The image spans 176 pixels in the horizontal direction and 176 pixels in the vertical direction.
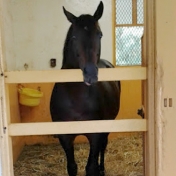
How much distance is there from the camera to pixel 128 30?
3.75m

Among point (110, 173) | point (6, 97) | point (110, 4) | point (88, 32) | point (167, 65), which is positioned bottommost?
A: point (110, 173)

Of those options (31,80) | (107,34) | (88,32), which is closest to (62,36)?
(107,34)

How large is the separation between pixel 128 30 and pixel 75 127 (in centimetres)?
262

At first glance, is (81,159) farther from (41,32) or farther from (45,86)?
(41,32)

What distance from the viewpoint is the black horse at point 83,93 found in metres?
1.70

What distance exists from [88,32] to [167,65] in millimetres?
616

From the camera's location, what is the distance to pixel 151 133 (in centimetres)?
131

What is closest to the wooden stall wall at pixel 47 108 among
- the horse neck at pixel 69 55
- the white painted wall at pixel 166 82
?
the horse neck at pixel 69 55

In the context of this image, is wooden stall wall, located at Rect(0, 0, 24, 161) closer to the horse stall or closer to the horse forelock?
the horse stall

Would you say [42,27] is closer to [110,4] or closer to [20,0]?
[20,0]

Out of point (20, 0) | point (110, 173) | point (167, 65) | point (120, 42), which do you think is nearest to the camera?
point (167, 65)

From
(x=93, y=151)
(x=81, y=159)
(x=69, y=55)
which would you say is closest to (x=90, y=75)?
(x=69, y=55)

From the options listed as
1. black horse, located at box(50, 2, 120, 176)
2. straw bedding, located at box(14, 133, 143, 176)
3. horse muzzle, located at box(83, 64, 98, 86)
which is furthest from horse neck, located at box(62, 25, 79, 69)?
straw bedding, located at box(14, 133, 143, 176)

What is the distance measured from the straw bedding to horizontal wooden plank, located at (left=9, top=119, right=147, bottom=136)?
144cm
